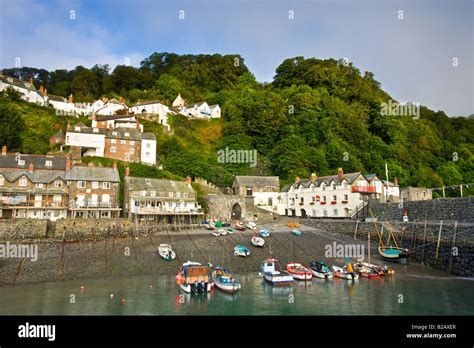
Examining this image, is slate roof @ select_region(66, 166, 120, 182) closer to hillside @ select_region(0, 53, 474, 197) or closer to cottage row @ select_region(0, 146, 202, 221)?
cottage row @ select_region(0, 146, 202, 221)

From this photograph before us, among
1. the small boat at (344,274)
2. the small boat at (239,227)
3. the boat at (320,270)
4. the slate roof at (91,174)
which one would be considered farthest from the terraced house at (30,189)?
the small boat at (344,274)

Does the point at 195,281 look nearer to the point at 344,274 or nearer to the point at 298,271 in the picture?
the point at 298,271

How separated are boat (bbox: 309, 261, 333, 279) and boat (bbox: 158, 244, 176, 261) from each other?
13.3 metres

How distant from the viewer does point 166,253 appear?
34000 mm

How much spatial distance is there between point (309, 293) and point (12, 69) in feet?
450

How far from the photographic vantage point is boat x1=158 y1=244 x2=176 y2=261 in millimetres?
33875

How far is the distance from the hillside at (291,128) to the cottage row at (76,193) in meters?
12.6

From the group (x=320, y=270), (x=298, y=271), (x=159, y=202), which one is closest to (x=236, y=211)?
(x=159, y=202)

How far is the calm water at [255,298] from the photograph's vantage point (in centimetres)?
2097

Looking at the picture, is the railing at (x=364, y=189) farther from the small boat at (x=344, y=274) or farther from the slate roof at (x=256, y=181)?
the small boat at (x=344, y=274)

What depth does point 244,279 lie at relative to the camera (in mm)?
30438

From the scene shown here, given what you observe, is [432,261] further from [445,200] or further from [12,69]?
[12,69]

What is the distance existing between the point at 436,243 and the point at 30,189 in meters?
45.9

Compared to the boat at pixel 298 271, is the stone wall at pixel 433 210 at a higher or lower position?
higher
